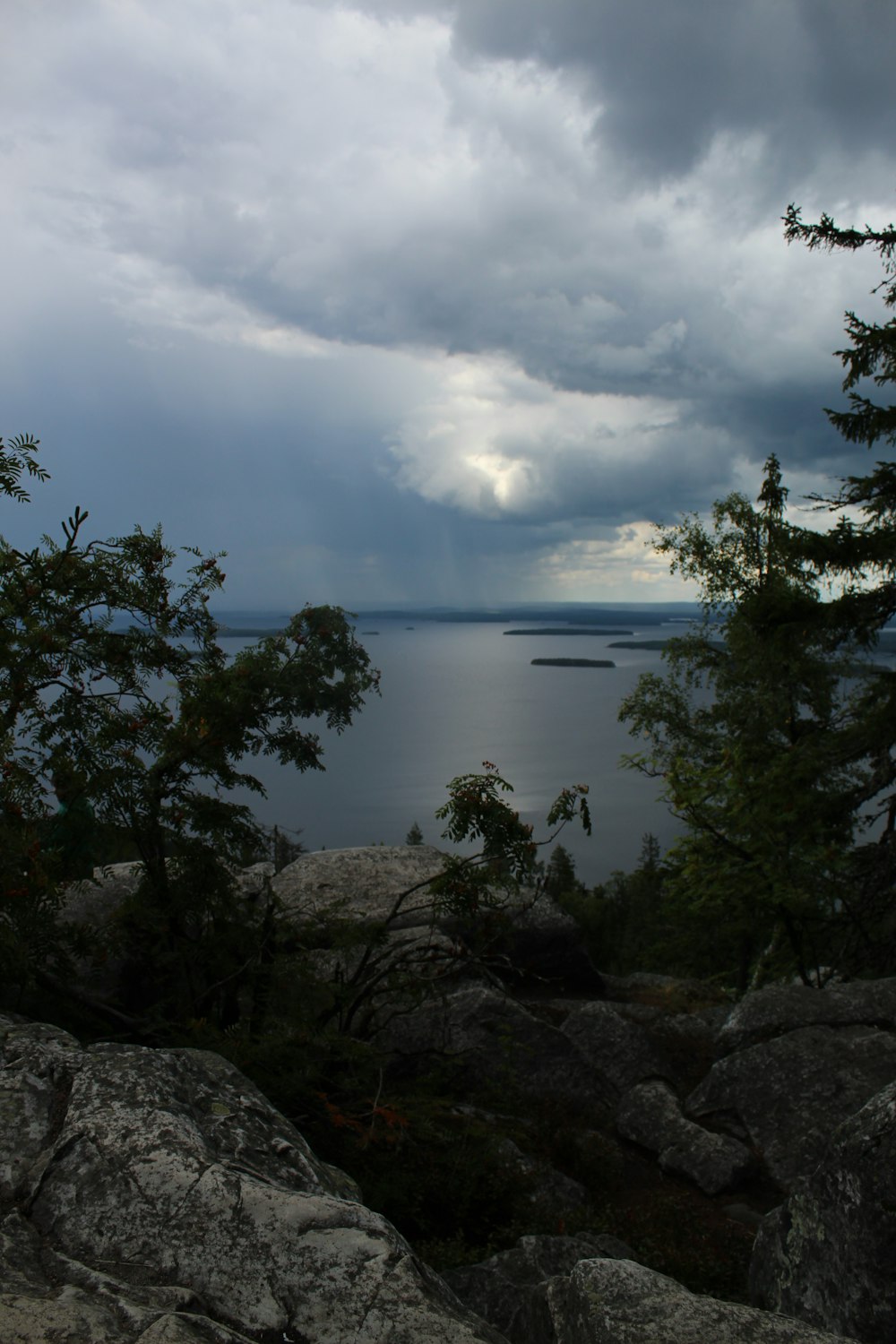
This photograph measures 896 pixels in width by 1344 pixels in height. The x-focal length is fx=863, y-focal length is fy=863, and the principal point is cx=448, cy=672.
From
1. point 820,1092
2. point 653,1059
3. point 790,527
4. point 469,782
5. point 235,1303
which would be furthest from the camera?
point 790,527

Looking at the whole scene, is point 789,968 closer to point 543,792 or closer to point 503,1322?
point 503,1322

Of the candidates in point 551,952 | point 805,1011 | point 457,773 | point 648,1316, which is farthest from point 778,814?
point 457,773

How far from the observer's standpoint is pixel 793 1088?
9.07 m

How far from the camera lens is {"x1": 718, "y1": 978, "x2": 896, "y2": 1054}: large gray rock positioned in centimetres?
1021

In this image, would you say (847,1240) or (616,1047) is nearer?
(847,1240)

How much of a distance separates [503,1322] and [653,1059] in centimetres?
736

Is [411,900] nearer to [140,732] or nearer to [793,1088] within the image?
[793,1088]

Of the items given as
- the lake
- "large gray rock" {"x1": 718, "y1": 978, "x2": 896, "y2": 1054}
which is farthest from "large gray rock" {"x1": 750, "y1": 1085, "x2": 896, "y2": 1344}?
the lake

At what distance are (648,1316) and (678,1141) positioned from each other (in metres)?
7.28

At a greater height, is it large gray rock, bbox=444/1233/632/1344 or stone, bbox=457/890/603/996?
large gray rock, bbox=444/1233/632/1344

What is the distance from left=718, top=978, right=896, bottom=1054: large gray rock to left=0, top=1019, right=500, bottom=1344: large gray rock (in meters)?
8.67

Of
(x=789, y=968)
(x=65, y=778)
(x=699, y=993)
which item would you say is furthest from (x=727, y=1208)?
(x=699, y=993)

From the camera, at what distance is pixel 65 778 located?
5.95 meters

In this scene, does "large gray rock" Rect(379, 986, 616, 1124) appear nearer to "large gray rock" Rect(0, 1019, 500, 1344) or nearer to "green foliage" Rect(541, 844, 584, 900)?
"large gray rock" Rect(0, 1019, 500, 1344)
